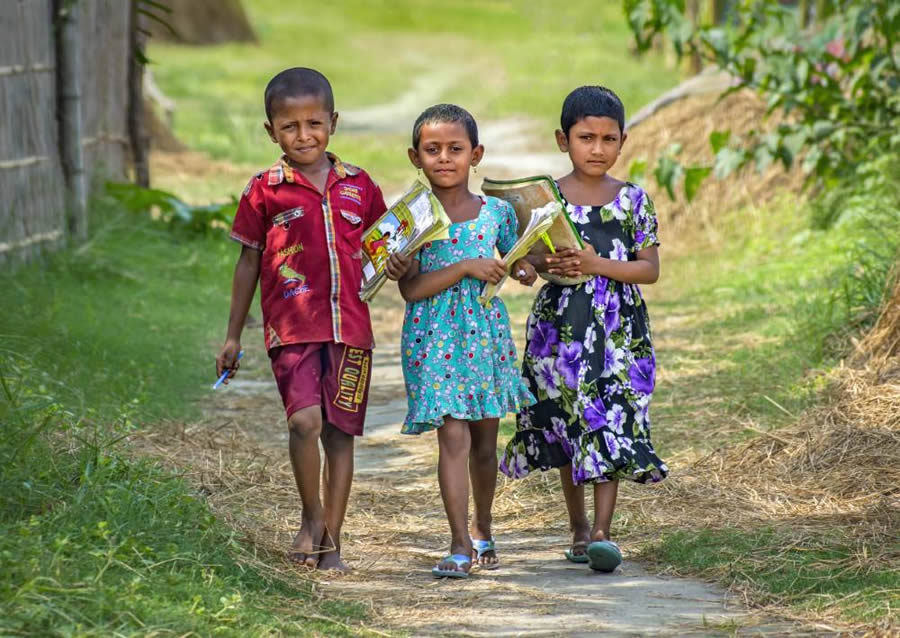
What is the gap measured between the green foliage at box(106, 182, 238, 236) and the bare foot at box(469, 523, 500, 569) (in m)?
5.85

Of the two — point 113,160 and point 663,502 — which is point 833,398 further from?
point 113,160

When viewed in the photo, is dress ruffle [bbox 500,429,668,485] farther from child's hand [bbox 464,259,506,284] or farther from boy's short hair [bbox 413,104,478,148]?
boy's short hair [bbox 413,104,478,148]

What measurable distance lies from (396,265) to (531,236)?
1.37 feet

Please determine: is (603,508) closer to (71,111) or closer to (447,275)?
(447,275)

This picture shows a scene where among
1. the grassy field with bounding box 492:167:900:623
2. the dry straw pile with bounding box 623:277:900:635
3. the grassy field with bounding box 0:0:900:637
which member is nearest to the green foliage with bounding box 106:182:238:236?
the grassy field with bounding box 0:0:900:637

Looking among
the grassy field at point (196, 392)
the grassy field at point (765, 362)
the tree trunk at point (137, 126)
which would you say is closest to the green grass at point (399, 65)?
the grassy field at point (196, 392)

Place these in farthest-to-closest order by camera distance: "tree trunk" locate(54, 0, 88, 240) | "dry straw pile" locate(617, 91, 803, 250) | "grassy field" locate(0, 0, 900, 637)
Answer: "dry straw pile" locate(617, 91, 803, 250), "tree trunk" locate(54, 0, 88, 240), "grassy field" locate(0, 0, 900, 637)

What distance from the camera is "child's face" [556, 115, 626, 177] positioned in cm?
461

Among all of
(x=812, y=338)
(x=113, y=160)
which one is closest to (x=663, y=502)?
(x=812, y=338)

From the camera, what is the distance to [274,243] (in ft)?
14.8

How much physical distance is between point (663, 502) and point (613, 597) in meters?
1.12

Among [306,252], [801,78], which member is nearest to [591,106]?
[306,252]

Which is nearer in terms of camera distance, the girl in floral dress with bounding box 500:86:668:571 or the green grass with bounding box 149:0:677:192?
the girl in floral dress with bounding box 500:86:668:571

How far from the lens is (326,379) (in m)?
4.46
